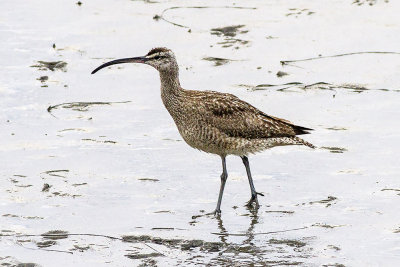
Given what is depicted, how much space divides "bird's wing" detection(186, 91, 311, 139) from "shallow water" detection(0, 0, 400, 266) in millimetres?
587

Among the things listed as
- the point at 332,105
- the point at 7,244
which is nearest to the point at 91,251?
the point at 7,244

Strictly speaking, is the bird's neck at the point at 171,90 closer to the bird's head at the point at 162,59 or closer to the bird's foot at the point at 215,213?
the bird's head at the point at 162,59

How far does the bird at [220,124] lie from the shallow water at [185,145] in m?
0.47

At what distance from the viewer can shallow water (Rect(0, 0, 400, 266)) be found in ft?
33.7

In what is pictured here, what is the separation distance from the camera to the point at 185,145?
1310 cm

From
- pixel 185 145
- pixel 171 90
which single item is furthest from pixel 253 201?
pixel 185 145

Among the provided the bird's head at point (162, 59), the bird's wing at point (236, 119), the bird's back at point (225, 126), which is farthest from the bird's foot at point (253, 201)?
the bird's head at point (162, 59)

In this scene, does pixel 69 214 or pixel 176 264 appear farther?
pixel 69 214

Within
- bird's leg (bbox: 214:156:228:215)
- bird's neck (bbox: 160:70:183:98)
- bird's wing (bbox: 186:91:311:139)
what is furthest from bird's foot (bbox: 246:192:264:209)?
bird's neck (bbox: 160:70:183:98)

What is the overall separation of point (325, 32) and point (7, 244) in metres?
8.37

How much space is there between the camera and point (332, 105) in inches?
564

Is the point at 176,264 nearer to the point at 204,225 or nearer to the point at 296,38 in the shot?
the point at 204,225

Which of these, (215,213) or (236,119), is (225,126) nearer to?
(236,119)

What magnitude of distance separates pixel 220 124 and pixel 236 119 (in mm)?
232
